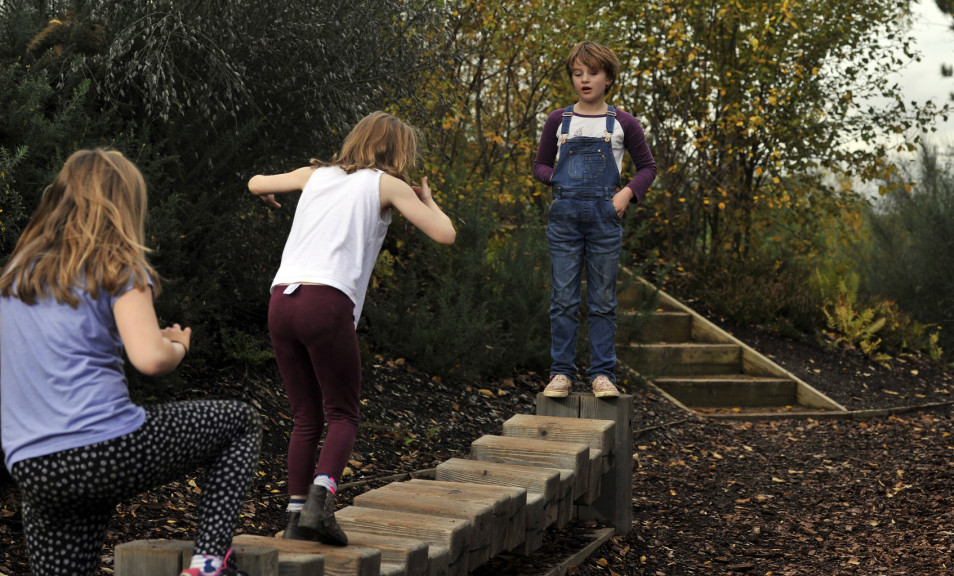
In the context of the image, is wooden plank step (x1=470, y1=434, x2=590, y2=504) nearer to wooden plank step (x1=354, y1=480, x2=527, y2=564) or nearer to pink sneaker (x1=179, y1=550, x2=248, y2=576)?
wooden plank step (x1=354, y1=480, x2=527, y2=564)

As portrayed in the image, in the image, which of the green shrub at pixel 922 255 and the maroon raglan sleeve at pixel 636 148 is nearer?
the maroon raglan sleeve at pixel 636 148

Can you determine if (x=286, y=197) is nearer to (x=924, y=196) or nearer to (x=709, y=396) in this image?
(x=709, y=396)

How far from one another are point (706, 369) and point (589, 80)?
481cm

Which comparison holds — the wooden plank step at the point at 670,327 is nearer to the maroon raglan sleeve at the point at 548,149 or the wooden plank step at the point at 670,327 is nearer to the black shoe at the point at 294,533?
the maroon raglan sleeve at the point at 548,149

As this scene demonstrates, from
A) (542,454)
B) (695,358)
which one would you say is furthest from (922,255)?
(542,454)

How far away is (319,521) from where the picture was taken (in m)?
2.86

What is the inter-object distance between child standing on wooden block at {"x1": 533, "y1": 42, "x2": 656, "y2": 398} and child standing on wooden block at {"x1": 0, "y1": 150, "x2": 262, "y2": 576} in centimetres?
271

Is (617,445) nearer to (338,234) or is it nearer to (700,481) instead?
(700,481)

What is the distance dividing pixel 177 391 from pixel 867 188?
9800 millimetres

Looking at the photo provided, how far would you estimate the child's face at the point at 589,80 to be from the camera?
4.65 m

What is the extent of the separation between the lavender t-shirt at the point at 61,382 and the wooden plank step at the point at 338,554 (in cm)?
59

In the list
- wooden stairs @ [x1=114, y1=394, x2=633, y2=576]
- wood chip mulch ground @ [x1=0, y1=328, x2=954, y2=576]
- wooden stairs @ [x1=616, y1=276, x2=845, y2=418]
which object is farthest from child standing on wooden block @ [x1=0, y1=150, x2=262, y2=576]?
wooden stairs @ [x1=616, y1=276, x2=845, y2=418]

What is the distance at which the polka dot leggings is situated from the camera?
2.19 metres

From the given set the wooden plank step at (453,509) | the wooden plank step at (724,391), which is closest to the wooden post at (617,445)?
the wooden plank step at (453,509)
